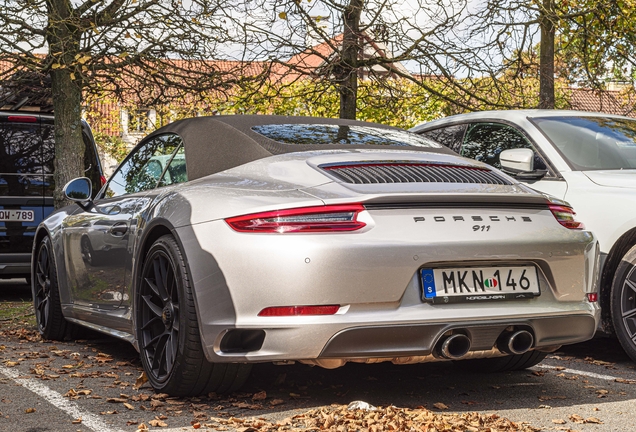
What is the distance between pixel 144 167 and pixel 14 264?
470cm

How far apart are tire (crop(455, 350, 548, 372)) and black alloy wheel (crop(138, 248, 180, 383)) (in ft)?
6.39

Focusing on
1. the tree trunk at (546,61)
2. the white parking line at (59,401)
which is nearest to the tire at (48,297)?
the white parking line at (59,401)

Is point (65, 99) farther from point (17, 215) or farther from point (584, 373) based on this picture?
point (584, 373)

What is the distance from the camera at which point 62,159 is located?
32.4 ft

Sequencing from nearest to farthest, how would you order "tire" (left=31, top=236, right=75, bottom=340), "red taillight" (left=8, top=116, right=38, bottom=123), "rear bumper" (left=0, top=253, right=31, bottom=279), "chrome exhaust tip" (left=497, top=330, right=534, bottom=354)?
"chrome exhaust tip" (left=497, top=330, right=534, bottom=354), "tire" (left=31, top=236, right=75, bottom=340), "rear bumper" (left=0, top=253, right=31, bottom=279), "red taillight" (left=8, top=116, right=38, bottom=123)

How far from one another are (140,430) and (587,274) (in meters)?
2.30

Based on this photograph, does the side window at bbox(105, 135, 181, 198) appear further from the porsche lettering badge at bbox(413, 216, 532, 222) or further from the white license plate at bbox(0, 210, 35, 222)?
the white license plate at bbox(0, 210, 35, 222)

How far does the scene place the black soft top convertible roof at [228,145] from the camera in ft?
16.3

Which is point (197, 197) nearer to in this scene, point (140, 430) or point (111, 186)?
point (140, 430)

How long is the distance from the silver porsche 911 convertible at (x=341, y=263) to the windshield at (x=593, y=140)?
182 centimetres

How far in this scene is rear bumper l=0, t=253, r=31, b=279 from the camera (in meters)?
9.96

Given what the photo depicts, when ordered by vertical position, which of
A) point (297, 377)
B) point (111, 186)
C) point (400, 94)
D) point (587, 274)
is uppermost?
point (400, 94)

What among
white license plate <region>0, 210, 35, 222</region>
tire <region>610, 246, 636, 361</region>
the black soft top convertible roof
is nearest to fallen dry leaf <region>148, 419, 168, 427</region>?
the black soft top convertible roof

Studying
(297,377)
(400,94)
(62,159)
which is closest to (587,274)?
(297,377)
